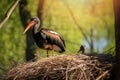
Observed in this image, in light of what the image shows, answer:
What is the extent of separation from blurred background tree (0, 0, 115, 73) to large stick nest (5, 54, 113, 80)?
1454 centimetres

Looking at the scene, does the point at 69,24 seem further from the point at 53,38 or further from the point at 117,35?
the point at 117,35

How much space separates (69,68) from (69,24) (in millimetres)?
20208

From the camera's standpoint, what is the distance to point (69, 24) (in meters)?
28.2

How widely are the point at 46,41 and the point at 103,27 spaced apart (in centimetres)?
1662

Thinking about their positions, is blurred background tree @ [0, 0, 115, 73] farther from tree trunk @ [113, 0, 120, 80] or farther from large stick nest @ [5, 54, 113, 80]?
tree trunk @ [113, 0, 120, 80]

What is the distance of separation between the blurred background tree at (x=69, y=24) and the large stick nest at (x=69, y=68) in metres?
14.5

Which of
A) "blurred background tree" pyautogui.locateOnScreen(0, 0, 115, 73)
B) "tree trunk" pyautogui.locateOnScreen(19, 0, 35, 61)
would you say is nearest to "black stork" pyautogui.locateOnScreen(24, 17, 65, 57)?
"tree trunk" pyautogui.locateOnScreen(19, 0, 35, 61)

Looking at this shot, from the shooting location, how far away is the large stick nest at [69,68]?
8062 mm

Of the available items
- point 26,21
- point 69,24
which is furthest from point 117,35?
point 69,24

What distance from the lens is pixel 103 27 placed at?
90.8 feet

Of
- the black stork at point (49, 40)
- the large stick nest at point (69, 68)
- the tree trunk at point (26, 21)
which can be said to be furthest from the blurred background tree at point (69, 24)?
the large stick nest at point (69, 68)

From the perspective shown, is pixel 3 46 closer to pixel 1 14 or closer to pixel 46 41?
pixel 1 14

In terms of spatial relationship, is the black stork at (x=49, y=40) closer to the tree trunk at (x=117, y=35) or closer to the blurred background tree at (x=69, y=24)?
the tree trunk at (x=117, y=35)

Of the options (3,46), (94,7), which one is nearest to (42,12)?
(3,46)
